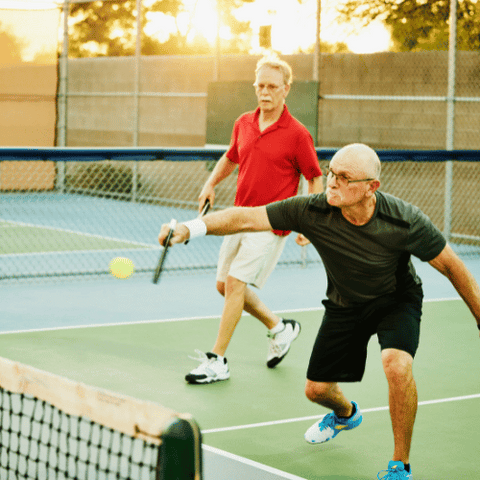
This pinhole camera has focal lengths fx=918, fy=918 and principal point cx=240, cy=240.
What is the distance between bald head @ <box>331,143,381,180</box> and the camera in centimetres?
389

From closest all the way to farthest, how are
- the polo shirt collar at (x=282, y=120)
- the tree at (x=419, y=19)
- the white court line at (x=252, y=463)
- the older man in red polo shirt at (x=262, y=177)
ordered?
1. the white court line at (x=252, y=463)
2. the older man in red polo shirt at (x=262, y=177)
3. the polo shirt collar at (x=282, y=120)
4. the tree at (x=419, y=19)

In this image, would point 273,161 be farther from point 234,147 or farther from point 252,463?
point 252,463

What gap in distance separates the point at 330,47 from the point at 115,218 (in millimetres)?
4472

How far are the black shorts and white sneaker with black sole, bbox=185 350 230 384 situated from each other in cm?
142

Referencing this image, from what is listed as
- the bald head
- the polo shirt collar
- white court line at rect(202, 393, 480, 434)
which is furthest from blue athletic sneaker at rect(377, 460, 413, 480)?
the polo shirt collar

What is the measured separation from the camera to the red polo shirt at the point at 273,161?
5.78 metres

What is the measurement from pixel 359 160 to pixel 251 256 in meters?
1.98

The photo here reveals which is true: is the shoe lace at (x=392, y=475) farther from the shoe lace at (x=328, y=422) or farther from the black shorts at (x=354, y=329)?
the shoe lace at (x=328, y=422)

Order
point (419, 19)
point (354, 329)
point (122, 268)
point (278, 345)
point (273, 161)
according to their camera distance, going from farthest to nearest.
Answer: point (419, 19), point (122, 268), point (278, 345), point (273, 161), point (354, 329)

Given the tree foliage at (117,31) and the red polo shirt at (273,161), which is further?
the tree foliage at (117,31)

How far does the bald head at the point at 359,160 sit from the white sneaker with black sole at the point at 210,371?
2.13 metres

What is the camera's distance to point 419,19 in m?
13.3

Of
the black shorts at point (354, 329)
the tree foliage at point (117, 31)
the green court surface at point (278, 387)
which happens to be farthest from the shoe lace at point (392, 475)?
the tree foliage at point (117, 31)

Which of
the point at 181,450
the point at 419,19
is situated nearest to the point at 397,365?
the point at 181,450
